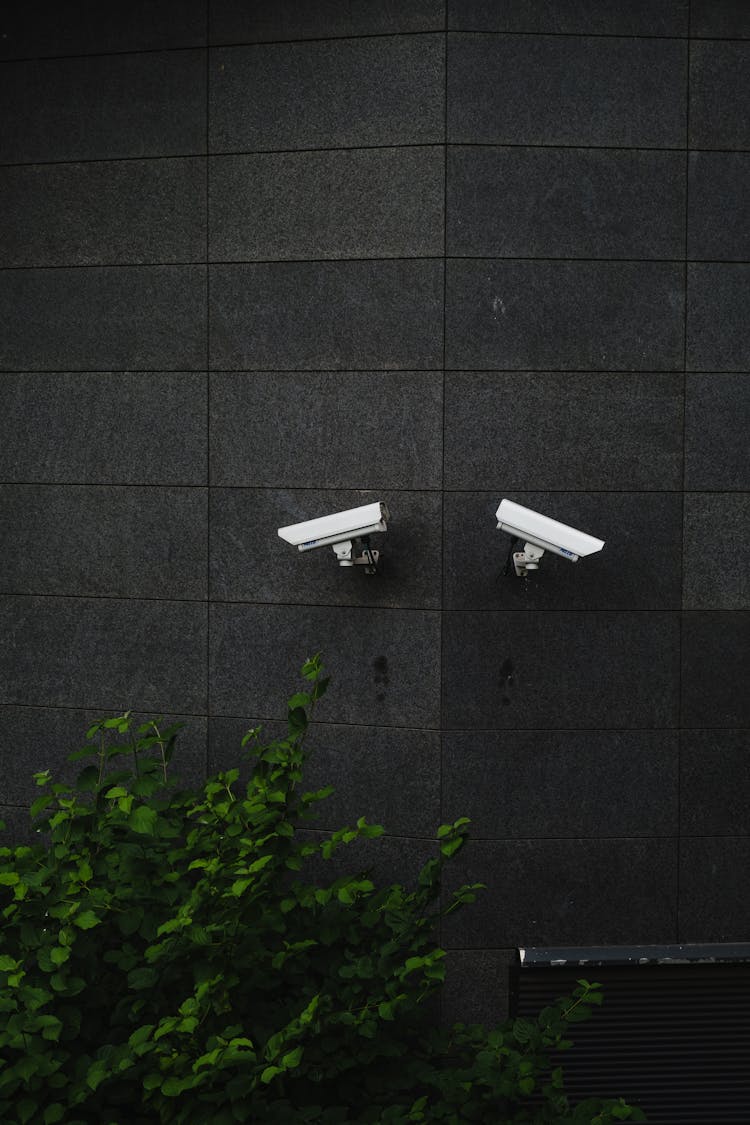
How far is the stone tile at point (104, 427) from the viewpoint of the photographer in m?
6.43

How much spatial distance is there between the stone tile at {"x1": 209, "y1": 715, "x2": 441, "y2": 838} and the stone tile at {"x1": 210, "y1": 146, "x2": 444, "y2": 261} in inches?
119

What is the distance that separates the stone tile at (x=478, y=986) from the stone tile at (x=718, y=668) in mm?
2005

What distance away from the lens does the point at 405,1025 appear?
4508 millimetres

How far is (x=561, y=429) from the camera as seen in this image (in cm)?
618

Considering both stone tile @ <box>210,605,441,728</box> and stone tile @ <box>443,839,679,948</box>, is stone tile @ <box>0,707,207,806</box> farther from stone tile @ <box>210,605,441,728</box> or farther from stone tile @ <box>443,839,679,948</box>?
stone tile @ <box>443,839,679,948</box>

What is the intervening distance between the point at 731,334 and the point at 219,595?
12.4 ft

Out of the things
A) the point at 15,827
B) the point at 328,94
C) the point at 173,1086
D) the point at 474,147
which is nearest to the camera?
the point at 173,1086

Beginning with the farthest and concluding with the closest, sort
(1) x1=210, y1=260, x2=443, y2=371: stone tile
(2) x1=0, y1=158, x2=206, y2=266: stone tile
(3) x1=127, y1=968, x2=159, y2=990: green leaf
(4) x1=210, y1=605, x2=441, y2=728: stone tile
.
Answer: (2) x1=0, y1=158, x2=206, y2=266: stone tile → (4) x1=210, y1=605, x2=441, y2=728: stone tile → (1) x1=210, y1=260, x2=443, y2=371: stone tile → (3) x1=127, y1=968, x2=159, y2=990: green leaf

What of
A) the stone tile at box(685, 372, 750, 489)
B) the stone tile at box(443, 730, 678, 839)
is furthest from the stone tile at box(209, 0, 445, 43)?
the stone tile at box(443, 730, 678, 839)

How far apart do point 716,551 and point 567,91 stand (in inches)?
122

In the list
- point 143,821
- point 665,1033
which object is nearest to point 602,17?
point 143,821

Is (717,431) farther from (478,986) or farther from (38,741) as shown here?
(38,741)

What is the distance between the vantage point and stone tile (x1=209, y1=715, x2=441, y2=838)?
6242 millimetres

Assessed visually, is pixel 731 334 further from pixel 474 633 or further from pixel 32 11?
pixel 32 11
